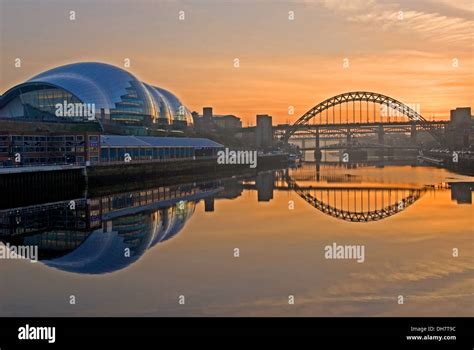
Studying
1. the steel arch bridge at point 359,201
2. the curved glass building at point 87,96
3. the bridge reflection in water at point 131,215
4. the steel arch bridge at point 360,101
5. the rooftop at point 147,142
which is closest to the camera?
the bridge reflection in water at point 131,215

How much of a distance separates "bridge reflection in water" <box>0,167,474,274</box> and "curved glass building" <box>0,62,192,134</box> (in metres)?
23.0

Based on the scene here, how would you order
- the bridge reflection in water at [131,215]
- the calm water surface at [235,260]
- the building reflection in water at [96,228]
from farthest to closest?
1. the bridge reflection in water at [131,215]
2. the building reflection in water at [96,228]
3. the calm water surface at [235,260]

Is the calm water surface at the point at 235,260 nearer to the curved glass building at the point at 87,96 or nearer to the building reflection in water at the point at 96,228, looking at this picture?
the building reflection in water at the point at 96,228

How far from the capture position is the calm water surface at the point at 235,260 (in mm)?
13867

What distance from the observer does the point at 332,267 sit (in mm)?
17734

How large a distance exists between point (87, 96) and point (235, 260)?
174 feet

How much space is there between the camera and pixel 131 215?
96.4 feet

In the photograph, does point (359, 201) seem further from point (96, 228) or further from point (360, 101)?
point (360, 101)

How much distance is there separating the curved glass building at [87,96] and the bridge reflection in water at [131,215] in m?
23.0

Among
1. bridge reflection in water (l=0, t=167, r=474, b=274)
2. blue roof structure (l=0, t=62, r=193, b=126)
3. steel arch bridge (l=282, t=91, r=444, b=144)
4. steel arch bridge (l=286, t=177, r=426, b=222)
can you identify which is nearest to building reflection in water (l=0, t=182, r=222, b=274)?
bridge reflection in water (l=0, t=167, r=474, b=274)

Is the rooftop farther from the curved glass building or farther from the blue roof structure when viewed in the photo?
the blue roof structure

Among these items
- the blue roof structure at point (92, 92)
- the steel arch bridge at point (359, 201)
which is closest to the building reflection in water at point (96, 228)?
the steel arch bridge at point (359, 201)
